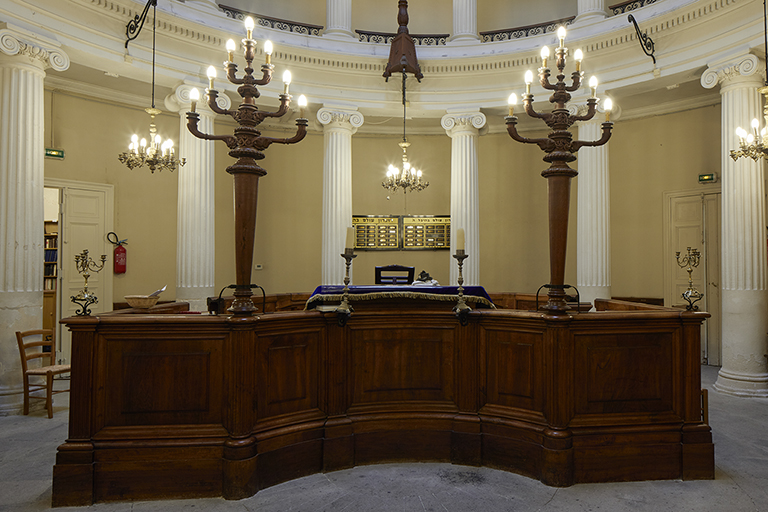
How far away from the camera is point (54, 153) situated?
25.3 ft

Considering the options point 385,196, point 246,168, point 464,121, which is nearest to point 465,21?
point 464,121

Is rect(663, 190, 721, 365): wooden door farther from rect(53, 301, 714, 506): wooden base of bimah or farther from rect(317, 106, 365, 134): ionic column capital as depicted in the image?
rect(317, 106, 365, 134): ionic column capital

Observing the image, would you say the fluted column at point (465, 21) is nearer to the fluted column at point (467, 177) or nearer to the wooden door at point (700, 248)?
the fluted column at point (467, 177)

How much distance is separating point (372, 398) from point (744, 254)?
547 centimetres

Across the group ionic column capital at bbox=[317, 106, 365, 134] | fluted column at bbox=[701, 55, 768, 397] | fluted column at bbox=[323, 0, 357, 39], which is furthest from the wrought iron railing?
fluted column at bbox=[701, 55, 768, 397]

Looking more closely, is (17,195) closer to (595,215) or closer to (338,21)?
(338,21)

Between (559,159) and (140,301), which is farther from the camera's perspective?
(140,301)

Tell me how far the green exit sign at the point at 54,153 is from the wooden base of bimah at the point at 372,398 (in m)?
5.62

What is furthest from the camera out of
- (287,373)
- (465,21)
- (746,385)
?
(465,21)

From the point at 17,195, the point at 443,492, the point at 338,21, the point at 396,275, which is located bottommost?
the point at 443,492

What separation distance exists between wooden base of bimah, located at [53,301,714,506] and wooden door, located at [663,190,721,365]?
217 inches

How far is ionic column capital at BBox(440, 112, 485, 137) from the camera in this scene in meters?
8.42

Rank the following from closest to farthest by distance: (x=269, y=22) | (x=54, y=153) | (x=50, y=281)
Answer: (x=54, y=153)
(x=50, y=281)
(x=269, y=22)

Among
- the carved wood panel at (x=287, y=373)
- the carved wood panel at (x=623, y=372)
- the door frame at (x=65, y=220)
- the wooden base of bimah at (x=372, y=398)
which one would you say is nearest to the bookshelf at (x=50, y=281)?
the door frame at (x=65, y=220)
